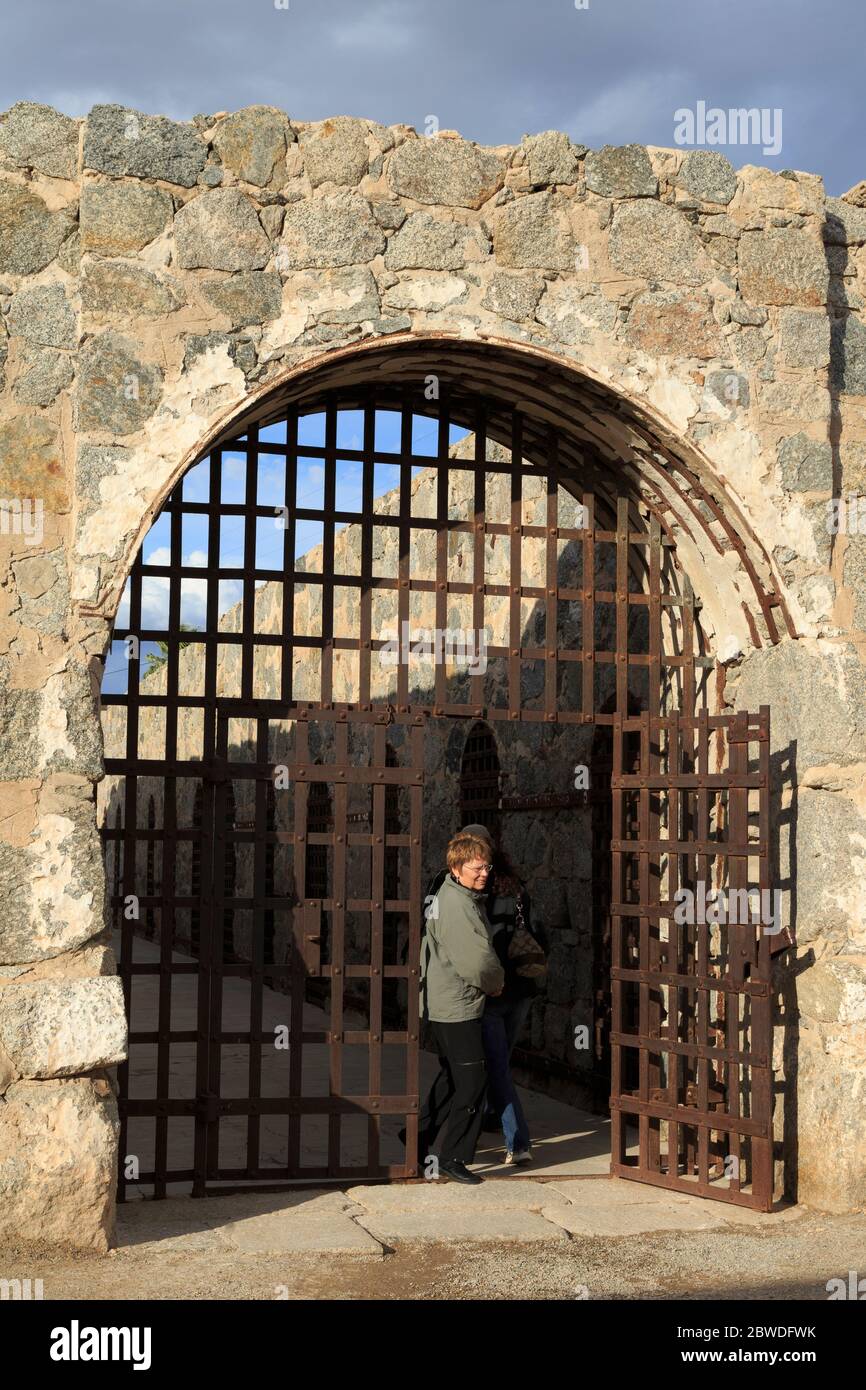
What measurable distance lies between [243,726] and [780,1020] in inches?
395

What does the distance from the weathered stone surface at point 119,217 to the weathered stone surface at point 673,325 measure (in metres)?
1.70

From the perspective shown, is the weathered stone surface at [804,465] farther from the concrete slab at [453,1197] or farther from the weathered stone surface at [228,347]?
the concrete slab at [453,1197]

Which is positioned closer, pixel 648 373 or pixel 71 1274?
pixel 71 1274

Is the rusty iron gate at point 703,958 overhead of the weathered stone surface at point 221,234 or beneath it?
beneath

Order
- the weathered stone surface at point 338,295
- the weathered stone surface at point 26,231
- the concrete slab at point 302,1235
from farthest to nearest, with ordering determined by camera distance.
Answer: the weathered stone surface at point 338,295 < the weathered stone surface at point 26,231 < the concrete slab at point 302,1235

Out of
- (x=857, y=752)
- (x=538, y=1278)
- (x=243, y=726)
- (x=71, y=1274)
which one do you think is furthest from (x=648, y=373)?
(x=243, y=726)

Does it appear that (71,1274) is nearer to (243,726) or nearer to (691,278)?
(691,278)

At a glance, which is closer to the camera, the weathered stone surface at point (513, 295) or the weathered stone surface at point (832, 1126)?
the weathered stone surface at point (832, 1126)

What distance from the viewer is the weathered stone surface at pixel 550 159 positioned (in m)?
5.13

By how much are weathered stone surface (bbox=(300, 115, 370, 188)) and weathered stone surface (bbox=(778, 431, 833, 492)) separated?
1.82 metres

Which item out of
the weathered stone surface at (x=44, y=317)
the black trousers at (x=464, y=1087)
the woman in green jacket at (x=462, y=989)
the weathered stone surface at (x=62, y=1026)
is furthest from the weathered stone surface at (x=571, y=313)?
the weathered stone surface at (x=62, y=1026)

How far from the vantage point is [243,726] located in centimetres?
1466

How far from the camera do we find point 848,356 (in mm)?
5516

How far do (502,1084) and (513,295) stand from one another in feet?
9.87
